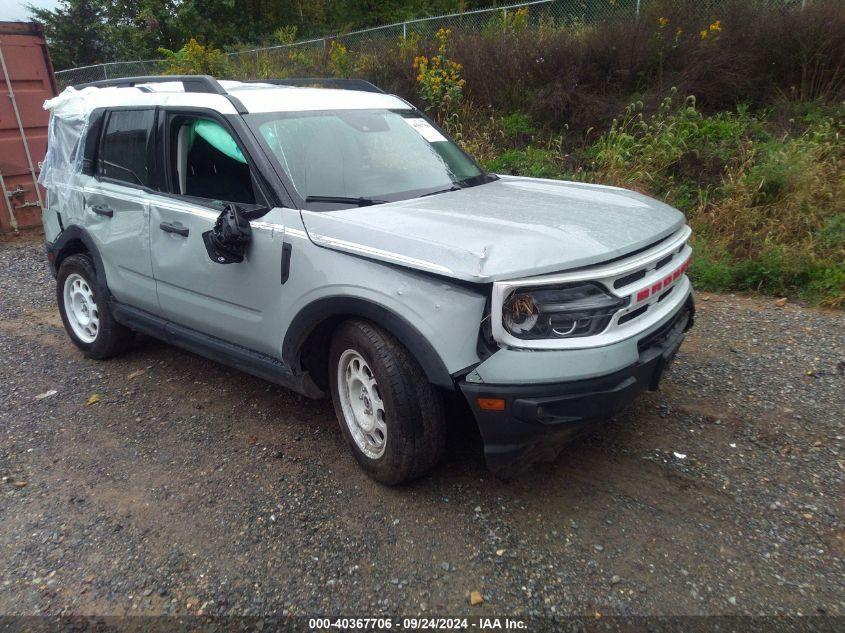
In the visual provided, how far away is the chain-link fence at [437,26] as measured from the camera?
952 cm

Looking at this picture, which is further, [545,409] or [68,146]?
[68,146]

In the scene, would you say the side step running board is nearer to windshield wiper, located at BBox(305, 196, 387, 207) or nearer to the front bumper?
windshield wiper, located at BBox(305, 196, 387, 207)

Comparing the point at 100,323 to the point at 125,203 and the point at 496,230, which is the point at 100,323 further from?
the point at 496,230

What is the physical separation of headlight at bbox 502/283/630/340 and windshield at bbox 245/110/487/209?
113cm

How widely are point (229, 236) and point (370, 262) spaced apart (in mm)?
851

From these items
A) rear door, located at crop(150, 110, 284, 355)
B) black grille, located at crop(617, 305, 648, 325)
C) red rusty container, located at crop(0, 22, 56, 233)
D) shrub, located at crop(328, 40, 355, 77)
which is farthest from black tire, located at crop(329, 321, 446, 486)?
shrub, located at crop(328, 40, 355, 77)

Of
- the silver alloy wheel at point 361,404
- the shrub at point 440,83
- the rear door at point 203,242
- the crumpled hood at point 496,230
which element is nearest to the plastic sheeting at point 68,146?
the rear door at point 203,242

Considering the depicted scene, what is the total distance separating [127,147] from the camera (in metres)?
4.27

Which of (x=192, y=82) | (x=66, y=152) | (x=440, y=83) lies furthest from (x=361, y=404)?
(x=440, y=83)

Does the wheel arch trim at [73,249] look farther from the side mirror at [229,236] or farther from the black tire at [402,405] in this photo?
the black tire at [402,405]

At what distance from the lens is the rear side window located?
4.07 meters

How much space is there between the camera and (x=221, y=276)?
3549 millimetres

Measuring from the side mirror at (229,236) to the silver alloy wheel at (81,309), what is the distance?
1.98m

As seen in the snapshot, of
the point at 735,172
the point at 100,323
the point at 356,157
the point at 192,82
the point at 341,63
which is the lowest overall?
the point at 100,323
